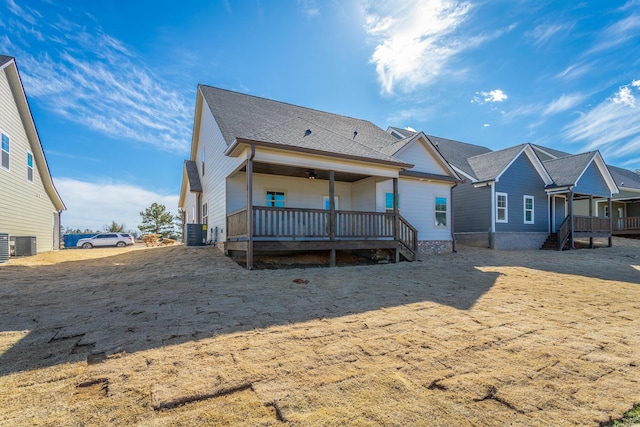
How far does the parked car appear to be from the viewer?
84.9 feet

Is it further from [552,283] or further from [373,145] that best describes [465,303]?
[373,145]

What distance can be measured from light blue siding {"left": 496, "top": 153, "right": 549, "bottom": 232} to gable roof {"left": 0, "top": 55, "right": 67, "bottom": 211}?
21.9 meters

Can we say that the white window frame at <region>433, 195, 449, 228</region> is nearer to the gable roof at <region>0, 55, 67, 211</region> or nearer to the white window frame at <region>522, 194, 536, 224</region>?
the white window frame at <region>522, 194, 536, 224</region>

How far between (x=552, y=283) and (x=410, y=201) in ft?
23.1

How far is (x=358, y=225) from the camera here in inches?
428

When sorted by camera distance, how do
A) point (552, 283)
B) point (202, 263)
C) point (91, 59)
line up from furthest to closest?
point (91, 59) → point (202, 263) → point (552, 283)

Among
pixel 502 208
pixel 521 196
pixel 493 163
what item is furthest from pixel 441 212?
pixel 521 196

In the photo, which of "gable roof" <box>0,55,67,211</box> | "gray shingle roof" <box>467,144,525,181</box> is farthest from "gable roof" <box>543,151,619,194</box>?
"gable roof" <box>0,55,67,211</box>

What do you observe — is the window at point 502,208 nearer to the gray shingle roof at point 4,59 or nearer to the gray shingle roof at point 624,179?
the gray shingle roof at point 624,179

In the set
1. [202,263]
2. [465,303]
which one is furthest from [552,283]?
[202,263]

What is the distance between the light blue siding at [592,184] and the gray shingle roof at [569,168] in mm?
572

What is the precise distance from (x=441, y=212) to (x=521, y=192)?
6.29 m

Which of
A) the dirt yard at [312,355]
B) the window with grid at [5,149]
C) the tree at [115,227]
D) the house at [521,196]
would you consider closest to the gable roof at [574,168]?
the house at [521,196]

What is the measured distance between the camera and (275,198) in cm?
1226
